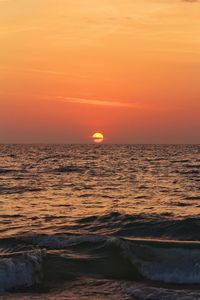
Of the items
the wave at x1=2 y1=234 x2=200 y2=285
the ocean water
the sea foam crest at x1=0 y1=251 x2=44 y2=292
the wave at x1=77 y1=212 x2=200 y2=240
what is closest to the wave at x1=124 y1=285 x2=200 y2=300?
the ocean water

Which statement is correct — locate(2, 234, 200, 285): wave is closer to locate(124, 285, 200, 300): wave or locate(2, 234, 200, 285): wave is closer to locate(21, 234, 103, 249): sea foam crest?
locate(21, 234, 103, 249): sea foam crest

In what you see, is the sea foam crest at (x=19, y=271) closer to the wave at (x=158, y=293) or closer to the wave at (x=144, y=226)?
the wave at (x=158, y=293)

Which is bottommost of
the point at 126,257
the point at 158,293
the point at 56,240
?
the point at 158,293

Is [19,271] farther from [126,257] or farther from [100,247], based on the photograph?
[100,247]

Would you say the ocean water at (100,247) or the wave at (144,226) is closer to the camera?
the ocean water at (100,247)

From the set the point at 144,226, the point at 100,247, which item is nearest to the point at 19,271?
the point at 100,247

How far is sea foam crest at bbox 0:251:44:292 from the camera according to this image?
1024 cm

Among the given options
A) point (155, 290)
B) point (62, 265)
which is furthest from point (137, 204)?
point (155, 290)

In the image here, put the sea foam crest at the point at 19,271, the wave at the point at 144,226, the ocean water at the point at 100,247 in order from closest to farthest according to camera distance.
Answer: the ocean water at the point at 100,247, the sea foam crest at the point at 19,271, the wave at the point at 144,226

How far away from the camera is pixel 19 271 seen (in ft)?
35.1

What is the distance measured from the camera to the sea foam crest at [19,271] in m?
10.2

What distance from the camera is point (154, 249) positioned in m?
13.0

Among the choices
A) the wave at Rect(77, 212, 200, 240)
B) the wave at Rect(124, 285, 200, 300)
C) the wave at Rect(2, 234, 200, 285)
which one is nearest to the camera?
the wave at Rect(124, 285, 200, 300)

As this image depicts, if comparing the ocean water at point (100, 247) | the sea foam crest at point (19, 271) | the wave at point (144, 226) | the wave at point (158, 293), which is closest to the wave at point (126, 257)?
the ocean water at point (100, 247)
